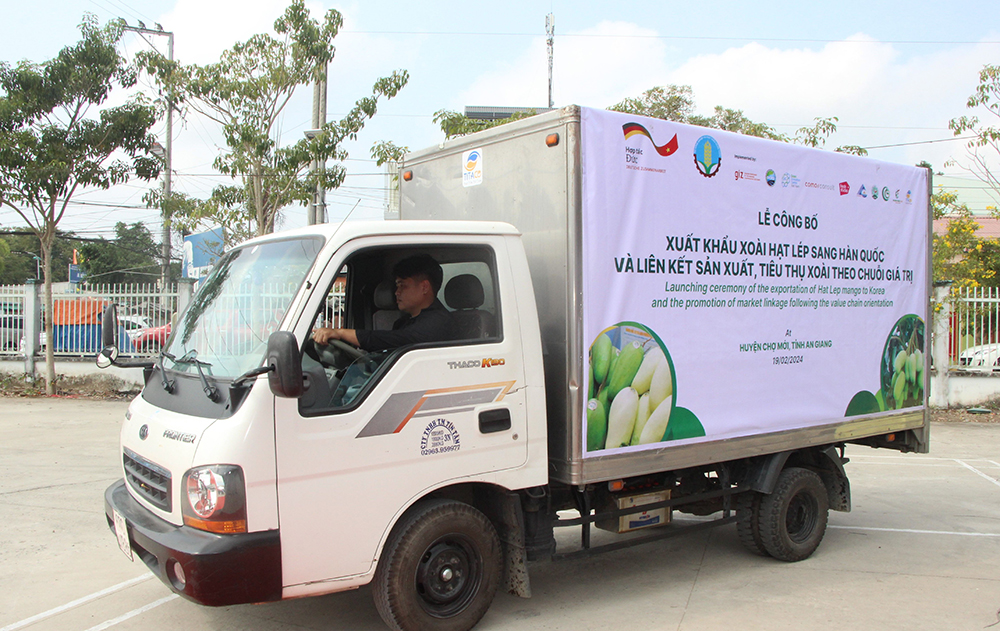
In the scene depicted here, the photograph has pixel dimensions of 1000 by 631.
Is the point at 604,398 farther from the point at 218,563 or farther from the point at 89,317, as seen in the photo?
the point at 89,317

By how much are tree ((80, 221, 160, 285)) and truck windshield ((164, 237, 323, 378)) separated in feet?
109

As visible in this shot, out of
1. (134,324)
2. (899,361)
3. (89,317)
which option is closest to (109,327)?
(899,361)

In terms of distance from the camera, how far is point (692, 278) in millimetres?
4652

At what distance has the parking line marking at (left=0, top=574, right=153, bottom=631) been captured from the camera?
4285 millimetres

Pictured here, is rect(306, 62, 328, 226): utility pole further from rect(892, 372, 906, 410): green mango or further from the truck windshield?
rect(892, 372, 906, 410): green mango

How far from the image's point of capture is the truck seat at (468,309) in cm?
403

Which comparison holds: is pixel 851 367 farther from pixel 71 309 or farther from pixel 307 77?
pixel 71 309

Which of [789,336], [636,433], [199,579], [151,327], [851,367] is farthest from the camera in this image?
[151,327]

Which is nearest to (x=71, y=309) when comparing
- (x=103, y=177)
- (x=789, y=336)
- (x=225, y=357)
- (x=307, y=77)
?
(x=103, y=177)

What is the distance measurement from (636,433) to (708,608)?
1.19 m

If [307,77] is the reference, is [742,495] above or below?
below

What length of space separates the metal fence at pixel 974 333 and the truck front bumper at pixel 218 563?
13391 millimetres

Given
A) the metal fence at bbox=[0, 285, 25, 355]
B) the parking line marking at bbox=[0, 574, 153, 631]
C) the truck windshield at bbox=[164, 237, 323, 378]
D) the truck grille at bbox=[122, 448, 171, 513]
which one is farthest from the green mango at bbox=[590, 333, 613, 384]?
the metal fence at bbox=[0, 285, 25, 355]

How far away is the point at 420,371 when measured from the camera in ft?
12.4
